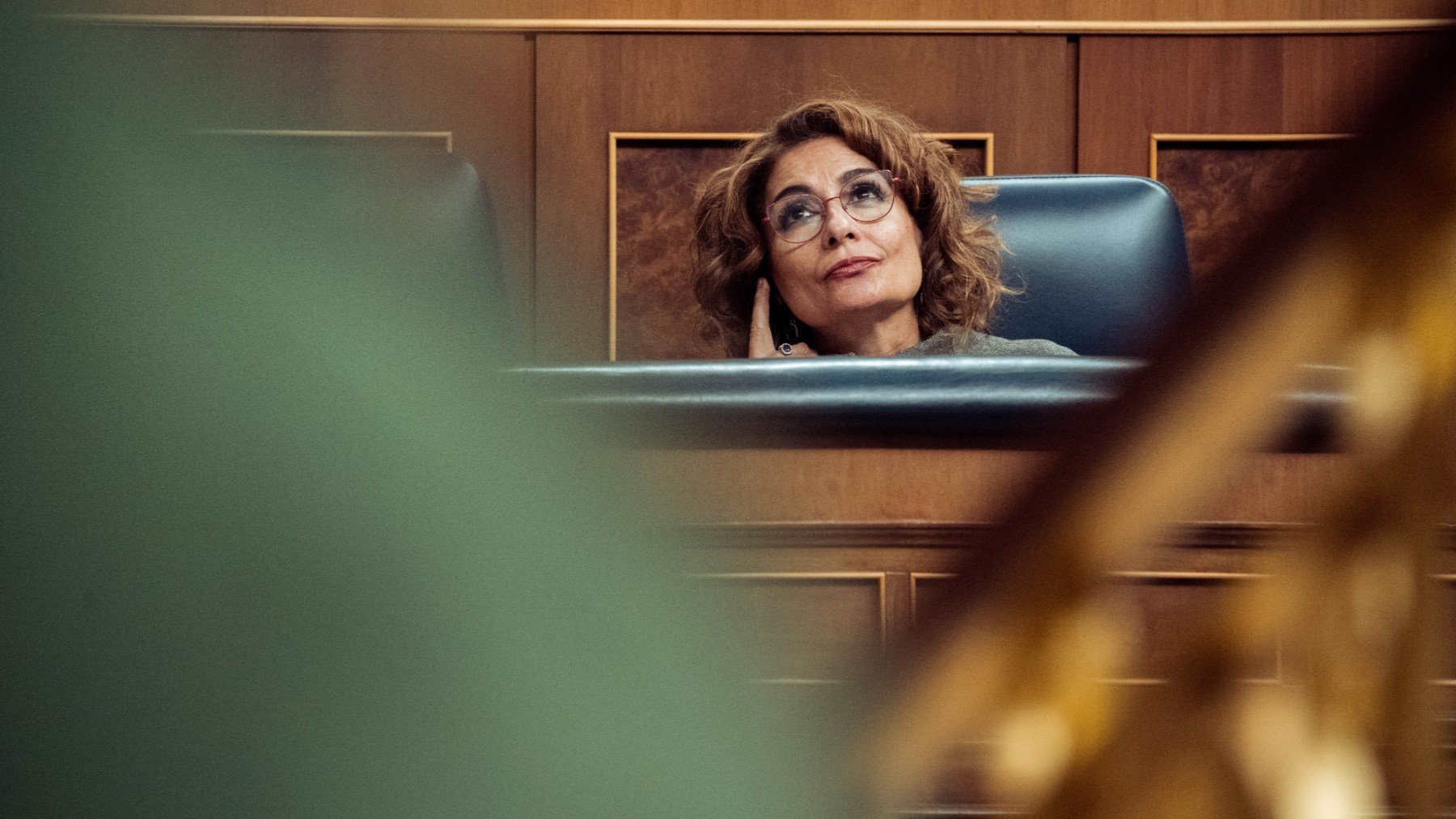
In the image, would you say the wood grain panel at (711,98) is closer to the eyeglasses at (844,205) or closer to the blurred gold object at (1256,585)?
the eyeglasses at (844,205)

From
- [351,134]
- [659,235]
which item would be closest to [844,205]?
[659,235]

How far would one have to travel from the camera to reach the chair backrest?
137cm

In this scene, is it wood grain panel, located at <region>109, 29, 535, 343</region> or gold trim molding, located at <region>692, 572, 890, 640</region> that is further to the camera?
wood grain panel, located at <region>109, 29, 535, 343</region>

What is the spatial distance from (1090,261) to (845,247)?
328mm

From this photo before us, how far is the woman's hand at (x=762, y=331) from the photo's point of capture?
1.33 metres

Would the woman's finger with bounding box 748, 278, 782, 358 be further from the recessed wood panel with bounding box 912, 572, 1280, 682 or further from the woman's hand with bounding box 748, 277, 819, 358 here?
the recessed wood panel with bounding box 912, 572, 1280, 682

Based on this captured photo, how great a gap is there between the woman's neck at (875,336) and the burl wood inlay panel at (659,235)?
0.67 metres

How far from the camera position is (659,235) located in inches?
77.4

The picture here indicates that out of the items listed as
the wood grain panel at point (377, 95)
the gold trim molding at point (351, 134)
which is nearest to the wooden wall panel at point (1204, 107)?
the wood grain panel at point (377, 95)

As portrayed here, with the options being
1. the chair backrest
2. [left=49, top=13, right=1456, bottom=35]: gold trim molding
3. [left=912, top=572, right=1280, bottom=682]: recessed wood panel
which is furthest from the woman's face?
[left=912, top=572, right=1280, bottom=682]: recessed wood panel

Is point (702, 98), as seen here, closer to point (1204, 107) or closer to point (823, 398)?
point (1204, 107)

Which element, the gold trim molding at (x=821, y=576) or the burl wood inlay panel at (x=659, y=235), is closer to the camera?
the gold trim molding at (x=821, y=576)

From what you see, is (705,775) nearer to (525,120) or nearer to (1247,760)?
(1247,760)

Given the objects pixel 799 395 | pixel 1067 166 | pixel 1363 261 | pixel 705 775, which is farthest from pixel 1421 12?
pixel 1067 166
